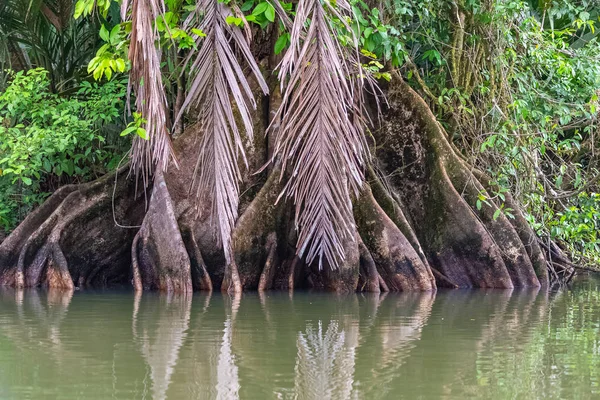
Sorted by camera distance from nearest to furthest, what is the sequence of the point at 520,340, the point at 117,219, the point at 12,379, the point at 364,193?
the point at 12,379 < the point at 520,340 < the point at 364,193 < the point at 117,219

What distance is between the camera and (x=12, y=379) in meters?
3.51

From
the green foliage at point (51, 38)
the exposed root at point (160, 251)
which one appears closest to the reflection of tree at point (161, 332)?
the exposed root at point (160, 251)

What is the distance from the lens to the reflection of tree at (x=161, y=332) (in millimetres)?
3654

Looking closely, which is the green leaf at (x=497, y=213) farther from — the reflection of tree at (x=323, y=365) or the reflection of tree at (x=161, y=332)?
the reflection of tree at (x=323, y=365)

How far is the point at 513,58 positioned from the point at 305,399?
273 inches

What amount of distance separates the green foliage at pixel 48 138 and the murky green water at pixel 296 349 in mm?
1997

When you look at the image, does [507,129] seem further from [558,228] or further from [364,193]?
[364,193]

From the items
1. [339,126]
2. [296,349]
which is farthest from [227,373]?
[339,126]

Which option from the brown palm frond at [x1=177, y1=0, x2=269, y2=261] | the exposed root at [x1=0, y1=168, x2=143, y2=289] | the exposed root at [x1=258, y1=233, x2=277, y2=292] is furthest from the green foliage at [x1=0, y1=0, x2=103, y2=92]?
the brown palm frond at [x1=177, y1=0, x2=269, y2=261]

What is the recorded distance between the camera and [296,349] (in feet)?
14.4

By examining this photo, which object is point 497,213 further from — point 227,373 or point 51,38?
point 51,38

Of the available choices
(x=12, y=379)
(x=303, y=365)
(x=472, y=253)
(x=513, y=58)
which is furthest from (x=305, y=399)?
(x=513, y=58)

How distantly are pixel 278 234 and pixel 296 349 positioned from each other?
3927mm

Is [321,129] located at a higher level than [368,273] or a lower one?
higher
